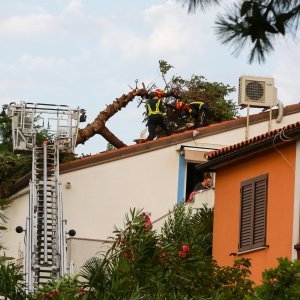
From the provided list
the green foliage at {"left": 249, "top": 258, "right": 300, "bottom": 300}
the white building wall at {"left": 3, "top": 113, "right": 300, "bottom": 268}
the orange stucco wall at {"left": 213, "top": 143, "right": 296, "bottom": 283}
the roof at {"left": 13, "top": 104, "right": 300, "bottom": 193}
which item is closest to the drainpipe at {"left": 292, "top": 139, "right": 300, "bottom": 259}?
the orange stucco wall at {"left": 213, "top": 143, "right": 296, "bottom": 283}

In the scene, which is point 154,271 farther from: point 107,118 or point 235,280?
point 107,118

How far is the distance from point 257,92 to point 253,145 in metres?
10.2

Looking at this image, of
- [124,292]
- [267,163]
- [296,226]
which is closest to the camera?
[124,292]

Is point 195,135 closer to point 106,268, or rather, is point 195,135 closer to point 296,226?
point 296,226

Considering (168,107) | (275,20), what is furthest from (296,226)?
(168,107)

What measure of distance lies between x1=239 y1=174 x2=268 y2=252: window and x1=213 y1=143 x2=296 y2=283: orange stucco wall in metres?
0.15

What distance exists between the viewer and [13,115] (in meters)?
35.7

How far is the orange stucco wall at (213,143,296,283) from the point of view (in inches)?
1026

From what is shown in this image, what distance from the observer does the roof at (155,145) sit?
36250 mm

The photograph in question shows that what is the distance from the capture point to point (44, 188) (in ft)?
107

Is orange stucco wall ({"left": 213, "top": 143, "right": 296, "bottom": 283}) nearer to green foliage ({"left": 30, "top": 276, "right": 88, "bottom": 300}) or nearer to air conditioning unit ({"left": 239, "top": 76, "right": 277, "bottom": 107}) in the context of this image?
green foliage ({"left": 30, "top": 276, "right": 88, "bottom": 300})

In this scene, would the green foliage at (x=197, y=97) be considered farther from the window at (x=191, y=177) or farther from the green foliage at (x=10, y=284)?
the green foliage at (x=10, y=284)

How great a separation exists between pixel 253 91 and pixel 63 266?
31.8 ft

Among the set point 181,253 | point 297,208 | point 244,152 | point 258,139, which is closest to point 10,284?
point 181,253
